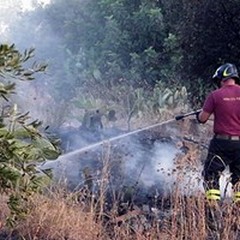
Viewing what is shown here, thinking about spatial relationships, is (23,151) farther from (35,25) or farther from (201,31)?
(35,25)

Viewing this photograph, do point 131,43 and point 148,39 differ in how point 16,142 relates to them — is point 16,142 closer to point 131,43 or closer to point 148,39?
point 148,39

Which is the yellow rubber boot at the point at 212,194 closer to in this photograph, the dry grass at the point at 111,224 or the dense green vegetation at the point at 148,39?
the dry grass at the point at 111,224

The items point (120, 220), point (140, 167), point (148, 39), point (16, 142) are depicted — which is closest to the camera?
point (16, 142)

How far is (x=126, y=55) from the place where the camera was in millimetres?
18438

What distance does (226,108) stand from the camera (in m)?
6.22

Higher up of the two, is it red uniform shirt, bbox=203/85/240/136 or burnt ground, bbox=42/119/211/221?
red uniform shirt, bbox=203/85/240/136

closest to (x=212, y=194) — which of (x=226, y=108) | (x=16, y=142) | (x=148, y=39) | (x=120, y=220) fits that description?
(x=120, y=220)

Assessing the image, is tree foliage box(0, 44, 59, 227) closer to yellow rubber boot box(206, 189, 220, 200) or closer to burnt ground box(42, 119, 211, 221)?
burnt ground box(42, 119, 211, 221)

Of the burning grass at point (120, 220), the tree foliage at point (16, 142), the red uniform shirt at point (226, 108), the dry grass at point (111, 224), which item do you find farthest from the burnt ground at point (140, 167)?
the tree foliage at point (16, 142)

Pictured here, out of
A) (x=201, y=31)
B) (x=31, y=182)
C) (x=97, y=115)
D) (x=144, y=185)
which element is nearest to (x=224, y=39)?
(x=201, y=31)

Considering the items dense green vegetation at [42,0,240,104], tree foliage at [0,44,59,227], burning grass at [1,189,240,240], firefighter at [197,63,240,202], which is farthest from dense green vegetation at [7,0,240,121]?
tree foliage at [0,44,59,227]

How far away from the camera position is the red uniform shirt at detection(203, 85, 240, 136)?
6.23m

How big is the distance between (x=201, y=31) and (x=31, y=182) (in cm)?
807

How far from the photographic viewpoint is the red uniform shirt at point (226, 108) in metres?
6.23
